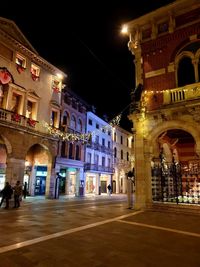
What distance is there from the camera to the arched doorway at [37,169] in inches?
939

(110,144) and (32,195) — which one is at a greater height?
(110,144)

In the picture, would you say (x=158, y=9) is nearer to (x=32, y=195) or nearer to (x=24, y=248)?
(x=24, y=248)

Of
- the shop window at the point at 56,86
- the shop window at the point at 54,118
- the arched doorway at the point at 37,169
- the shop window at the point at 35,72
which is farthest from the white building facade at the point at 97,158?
the shop window at the point at 35,72

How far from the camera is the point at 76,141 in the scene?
98.7 ft

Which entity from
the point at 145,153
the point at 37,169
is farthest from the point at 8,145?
the point at 145,153

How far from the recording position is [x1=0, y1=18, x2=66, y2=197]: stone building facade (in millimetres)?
19297

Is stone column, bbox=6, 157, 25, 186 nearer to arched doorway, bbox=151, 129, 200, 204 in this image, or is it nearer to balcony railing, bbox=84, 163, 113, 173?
arched doorway, bbox=151, 129, 200, 204

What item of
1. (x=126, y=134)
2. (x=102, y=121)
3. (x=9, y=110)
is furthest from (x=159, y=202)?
(x=126, y=134)

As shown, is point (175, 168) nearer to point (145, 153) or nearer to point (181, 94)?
point (145, 153)

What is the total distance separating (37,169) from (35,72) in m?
10.5

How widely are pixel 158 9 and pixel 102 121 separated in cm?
2491

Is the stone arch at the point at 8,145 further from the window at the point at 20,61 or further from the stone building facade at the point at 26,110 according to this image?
the window at the point at 20,61

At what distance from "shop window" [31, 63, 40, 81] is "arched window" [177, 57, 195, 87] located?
14359mm

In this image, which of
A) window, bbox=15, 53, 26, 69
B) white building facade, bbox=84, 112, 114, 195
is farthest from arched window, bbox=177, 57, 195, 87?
white building facade, bbox=84, 112, 114, 195
